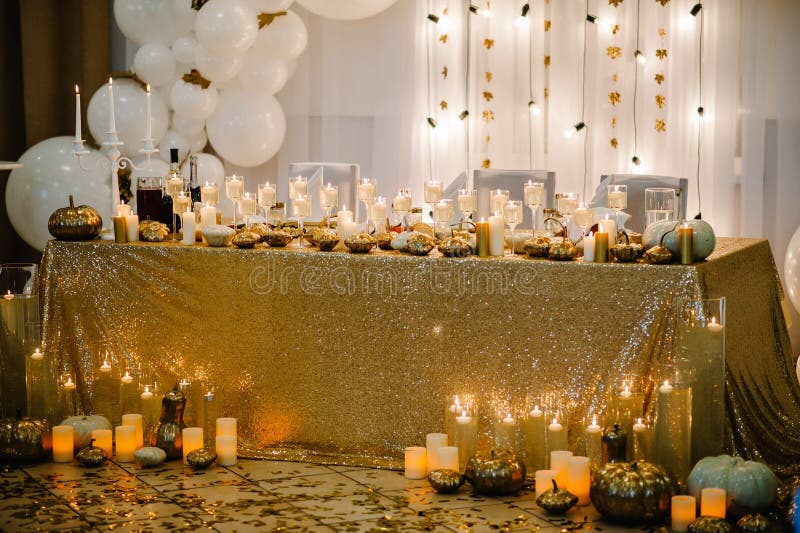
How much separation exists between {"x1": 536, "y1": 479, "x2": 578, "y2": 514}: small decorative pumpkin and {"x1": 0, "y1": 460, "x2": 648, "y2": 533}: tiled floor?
0.03m

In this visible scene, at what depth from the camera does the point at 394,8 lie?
6.70m

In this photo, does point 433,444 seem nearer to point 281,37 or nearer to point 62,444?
point 62,444

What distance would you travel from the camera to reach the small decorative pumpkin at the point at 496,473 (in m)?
3.24

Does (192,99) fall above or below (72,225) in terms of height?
above

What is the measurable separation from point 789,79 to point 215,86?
3.14m

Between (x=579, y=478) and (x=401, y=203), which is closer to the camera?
(x=579, y=478)

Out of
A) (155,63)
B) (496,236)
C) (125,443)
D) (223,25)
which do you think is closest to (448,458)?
(496,236)

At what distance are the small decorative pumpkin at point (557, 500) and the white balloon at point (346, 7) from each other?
3.66 m

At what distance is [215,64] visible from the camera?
5789 millimetres

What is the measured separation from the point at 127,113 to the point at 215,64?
56 cm

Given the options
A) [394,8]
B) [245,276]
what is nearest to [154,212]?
[245,276]

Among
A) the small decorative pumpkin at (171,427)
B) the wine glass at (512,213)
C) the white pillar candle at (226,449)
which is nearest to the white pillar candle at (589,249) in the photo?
the wine glass at (512,213)

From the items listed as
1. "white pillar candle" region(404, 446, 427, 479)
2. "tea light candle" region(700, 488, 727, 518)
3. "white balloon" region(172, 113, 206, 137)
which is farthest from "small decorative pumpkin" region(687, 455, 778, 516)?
"white balloon" region(172, 113, 206, 137)

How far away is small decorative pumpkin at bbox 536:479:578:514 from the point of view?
307 cm
